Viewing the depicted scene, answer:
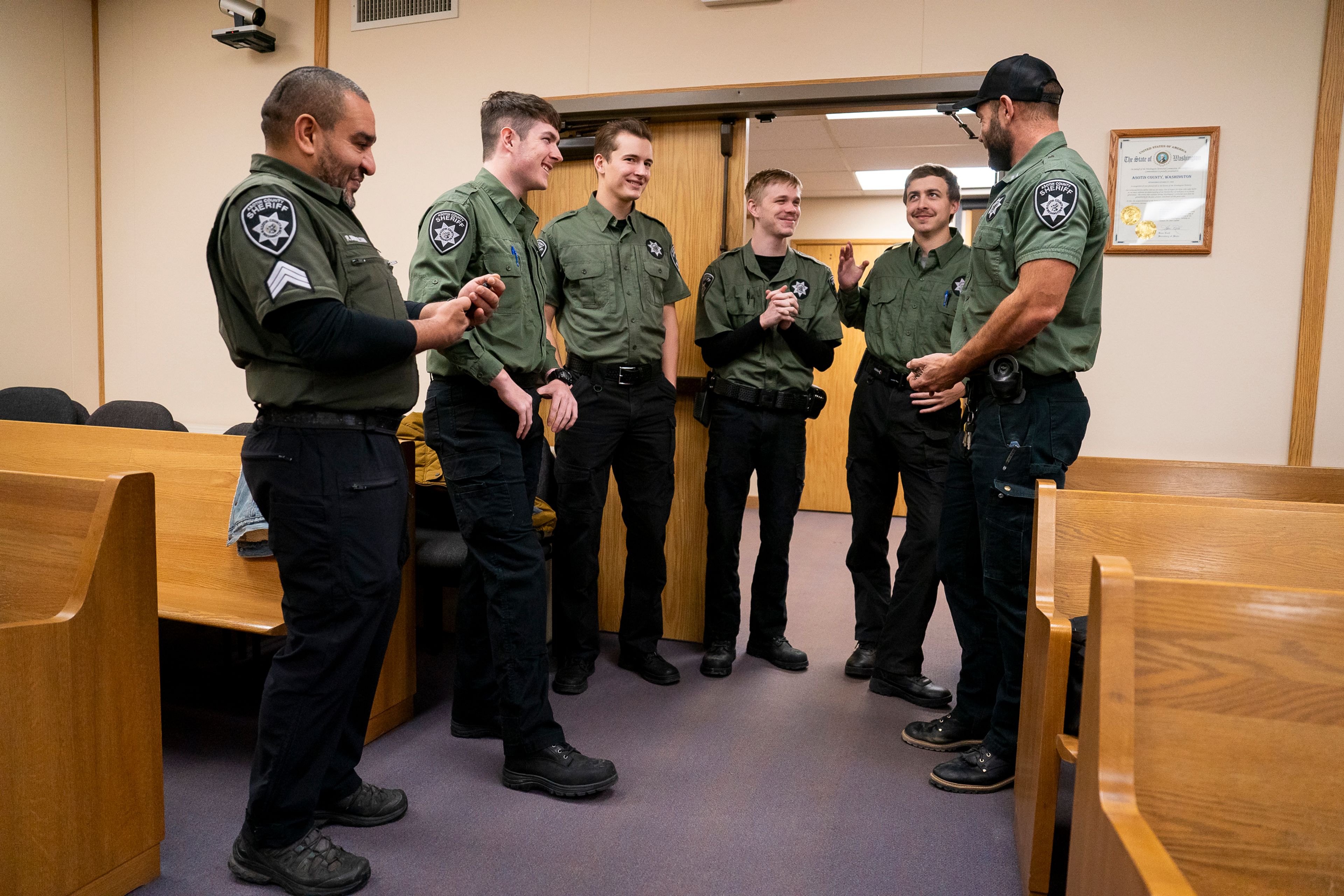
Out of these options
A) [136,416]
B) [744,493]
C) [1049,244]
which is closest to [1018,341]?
[1049,244]

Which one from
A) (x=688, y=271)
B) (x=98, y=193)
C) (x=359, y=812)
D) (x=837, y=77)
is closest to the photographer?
(x=359, y=812)

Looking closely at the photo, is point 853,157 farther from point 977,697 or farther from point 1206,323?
point 977,697

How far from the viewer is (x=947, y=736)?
236cm

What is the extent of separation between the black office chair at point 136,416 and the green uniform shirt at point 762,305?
2096mm

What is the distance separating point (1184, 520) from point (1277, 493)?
985mm

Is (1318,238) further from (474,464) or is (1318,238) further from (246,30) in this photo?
(246,30)

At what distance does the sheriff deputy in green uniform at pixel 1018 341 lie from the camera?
1.92 metres

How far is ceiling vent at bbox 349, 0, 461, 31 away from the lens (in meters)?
3.58

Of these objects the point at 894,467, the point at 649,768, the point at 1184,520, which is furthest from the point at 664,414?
the point at 1184,520

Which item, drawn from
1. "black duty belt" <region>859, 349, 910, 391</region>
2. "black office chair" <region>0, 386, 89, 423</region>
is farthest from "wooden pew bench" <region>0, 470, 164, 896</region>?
"black office chair" <region>0, 386, 89, 423</region>

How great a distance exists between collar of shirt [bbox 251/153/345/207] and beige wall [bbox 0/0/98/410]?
3.27 metres

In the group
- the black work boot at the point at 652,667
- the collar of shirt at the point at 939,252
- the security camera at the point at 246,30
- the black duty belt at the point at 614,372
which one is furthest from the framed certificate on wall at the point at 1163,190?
the security camera at the point at 246,30

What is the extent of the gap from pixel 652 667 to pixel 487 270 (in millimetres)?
1438

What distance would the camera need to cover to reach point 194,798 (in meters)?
1.95
